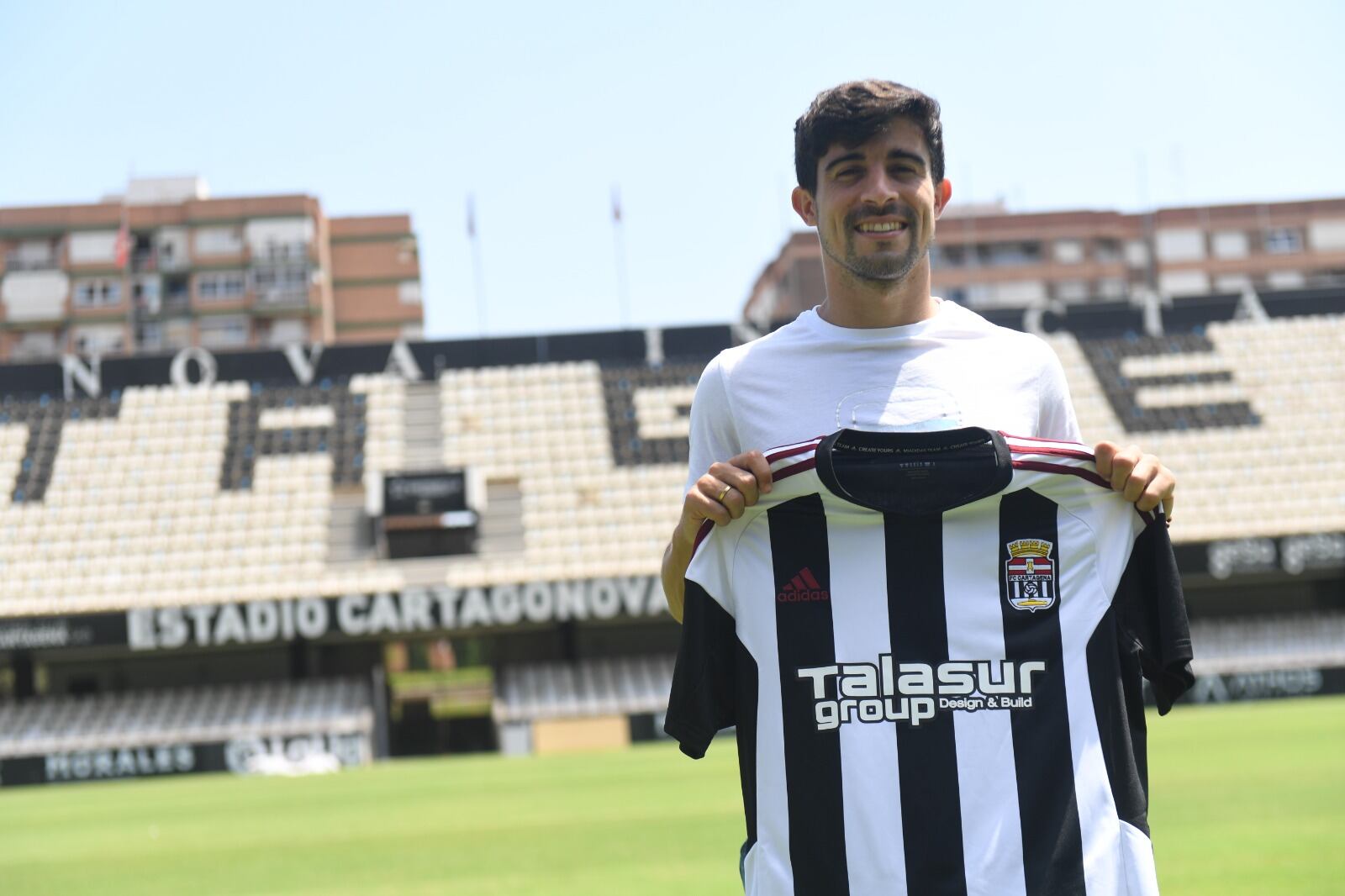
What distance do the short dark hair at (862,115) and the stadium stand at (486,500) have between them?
18.9 metres

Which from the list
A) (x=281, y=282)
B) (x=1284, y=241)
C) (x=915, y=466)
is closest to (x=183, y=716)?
(x=915, y=466)

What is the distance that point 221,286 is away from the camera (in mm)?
62125

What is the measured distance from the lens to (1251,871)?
6.38 m

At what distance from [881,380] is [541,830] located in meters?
7.66

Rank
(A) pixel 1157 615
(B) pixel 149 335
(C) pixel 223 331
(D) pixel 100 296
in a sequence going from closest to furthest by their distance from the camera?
(A) pixel 1157 615 < (D) pixel 100 296 < (B) pixel 149 335 < (C) pixel 223 331

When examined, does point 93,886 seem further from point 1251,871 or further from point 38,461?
point 38,461

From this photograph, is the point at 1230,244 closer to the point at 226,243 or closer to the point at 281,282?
the point at 281,282

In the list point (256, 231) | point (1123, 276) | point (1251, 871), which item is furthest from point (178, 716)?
point (1123, 276)

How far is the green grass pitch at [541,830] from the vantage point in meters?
7.01

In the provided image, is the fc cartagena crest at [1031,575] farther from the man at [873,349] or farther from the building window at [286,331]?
the building window at [286,331]

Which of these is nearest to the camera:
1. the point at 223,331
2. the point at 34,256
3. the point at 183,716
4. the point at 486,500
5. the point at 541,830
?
the point at 541,830

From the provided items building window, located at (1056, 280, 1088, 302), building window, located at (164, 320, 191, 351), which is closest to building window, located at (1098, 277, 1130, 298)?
building window, located at (1056, 280, 1088, 302)

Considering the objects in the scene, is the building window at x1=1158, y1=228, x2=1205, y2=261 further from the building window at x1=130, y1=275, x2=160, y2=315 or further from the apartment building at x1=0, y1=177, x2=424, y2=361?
the building window at x1=130, y1=275, x2=160, y2=315

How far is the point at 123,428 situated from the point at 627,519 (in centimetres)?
916
